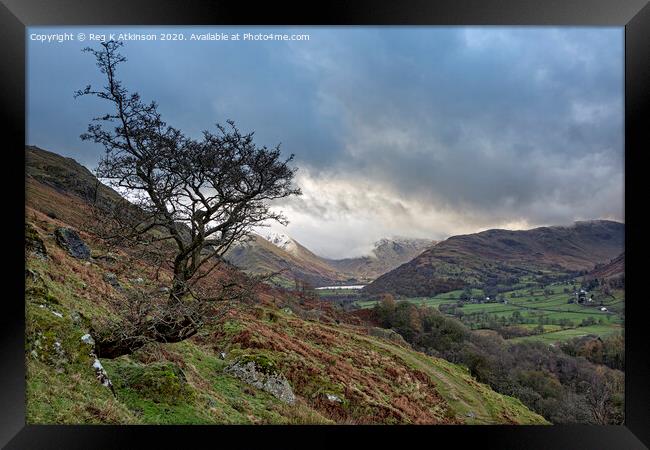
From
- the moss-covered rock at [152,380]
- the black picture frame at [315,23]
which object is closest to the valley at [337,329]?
the moss-covered rock at [152,380]

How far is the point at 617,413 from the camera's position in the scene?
357cm

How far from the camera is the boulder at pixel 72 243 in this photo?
3.92m

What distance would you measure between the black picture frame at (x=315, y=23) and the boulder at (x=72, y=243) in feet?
2.43

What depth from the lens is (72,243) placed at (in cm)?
396

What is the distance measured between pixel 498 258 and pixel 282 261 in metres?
3.73

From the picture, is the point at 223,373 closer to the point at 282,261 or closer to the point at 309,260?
the point at 282,261

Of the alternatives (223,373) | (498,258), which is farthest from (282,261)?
(498,258)

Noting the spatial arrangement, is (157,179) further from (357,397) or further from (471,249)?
(471,249)

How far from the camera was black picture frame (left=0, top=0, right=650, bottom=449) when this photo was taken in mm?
2920

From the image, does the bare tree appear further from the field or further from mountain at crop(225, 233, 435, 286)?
the field

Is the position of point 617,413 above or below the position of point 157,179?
below

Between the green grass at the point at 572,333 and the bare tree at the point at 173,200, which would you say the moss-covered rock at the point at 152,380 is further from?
the green grass at the point at 572,333
